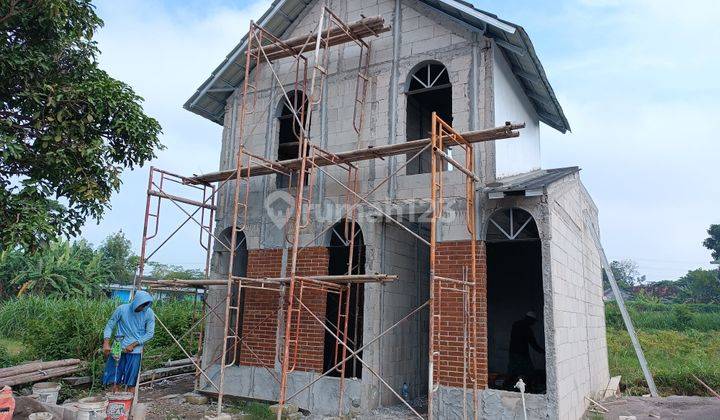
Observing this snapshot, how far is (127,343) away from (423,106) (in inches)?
310

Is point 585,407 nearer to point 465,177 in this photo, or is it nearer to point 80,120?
point 465,177

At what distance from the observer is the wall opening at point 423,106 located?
9.79 metres

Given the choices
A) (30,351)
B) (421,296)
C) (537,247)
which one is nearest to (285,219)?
(421,296)

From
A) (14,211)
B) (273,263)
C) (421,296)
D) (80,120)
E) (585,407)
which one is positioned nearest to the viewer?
(14,211)

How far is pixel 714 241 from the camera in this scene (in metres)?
45.7

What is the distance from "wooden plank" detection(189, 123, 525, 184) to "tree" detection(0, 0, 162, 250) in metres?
1.58

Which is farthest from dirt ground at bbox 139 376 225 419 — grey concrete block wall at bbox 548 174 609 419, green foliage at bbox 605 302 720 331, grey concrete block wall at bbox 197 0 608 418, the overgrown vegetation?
green foliage at bbox 605 302 720 331

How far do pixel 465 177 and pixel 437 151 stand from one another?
159 centimetres

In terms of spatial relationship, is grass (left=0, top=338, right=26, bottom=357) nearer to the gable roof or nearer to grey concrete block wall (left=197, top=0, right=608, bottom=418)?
grey concrete block wall (left=197, top=0, right=608, bottom=418)

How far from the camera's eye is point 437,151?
23.0 ft

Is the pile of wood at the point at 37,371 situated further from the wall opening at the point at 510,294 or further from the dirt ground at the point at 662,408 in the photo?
the dirt ground at the point at 662,408

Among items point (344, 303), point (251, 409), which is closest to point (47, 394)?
point (251, 409)

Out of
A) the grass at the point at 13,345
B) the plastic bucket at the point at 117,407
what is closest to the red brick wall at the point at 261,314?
the plastic bucket at the point at 117,407

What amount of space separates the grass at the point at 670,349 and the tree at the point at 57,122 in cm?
1305
